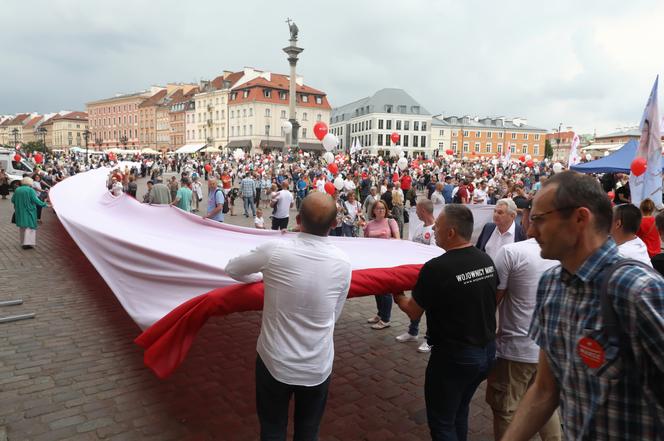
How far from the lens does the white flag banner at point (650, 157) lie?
27.3ft

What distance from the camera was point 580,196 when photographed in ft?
5.09

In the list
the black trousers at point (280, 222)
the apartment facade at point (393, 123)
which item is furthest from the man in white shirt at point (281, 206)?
the apartment facade at point (393, 123)

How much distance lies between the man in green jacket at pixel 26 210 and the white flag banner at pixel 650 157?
1291 cm

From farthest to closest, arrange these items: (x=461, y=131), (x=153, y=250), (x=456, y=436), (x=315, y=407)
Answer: (x=461, y=131)
(x=153, y=250)
(x=456, y=436)
(x=315, y=407)

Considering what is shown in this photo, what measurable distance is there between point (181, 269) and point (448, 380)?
2258 mm

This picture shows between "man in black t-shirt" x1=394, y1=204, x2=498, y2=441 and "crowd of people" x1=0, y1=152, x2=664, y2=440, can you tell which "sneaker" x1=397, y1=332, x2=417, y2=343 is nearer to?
"crowd of people" x1=0, y1=152, x2=664, y2=440

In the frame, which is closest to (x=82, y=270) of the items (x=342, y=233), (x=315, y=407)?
(x=342, y=233)

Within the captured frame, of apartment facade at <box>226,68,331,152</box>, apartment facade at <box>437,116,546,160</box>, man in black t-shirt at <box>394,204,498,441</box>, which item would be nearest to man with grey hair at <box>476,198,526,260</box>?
man in black t-shirt at <box>394,204,498,441</box>

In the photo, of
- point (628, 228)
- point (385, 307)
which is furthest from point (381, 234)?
point (628, 228)

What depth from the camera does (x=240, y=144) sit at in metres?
76.3

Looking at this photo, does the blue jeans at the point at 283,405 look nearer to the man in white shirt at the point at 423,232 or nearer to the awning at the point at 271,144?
the man in white shirt at the point at 423,232

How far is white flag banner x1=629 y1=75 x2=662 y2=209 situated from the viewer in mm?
8336

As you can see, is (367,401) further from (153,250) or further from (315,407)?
(153,250)

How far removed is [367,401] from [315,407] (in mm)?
1725
